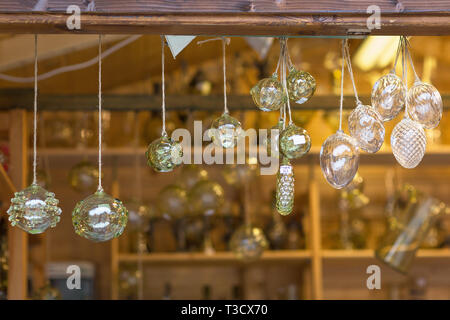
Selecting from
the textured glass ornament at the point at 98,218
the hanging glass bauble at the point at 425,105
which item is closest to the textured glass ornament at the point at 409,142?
the hanging glass bauble at the point at 425,105

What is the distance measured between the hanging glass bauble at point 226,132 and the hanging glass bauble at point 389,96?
321 mm

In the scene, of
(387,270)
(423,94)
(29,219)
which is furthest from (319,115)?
(29,219)

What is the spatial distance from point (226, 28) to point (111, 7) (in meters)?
0.24

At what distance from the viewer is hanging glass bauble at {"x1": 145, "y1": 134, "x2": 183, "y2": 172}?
154 cm

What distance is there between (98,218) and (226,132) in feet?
1.14

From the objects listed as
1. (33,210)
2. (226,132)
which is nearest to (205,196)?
(226,132)

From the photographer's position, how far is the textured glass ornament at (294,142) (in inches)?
59.5

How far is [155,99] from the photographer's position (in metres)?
2.72

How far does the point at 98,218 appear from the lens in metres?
1.47

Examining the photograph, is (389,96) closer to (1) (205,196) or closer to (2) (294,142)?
(2) (294,142)

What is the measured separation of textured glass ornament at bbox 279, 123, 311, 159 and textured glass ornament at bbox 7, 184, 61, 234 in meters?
0.53

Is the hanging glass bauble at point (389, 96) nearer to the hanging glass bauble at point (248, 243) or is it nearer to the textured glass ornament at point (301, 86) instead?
the textured glass ornament at point (301, 86)

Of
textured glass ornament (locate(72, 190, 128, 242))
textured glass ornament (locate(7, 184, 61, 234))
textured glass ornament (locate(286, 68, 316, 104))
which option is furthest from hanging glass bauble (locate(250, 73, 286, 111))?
textured glass ornament (locate(7, 184, 61, 234))

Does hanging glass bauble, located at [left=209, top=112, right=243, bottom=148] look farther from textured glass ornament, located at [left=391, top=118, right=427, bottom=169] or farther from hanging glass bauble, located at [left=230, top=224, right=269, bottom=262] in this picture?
hanging glass bauble, located at [left=230, top=224, right=269, bottom=262]
